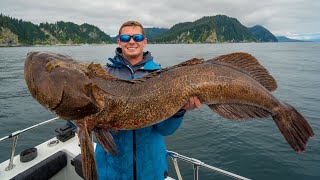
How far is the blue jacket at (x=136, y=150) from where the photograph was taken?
142 inches

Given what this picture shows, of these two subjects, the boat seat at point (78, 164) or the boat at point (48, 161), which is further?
the boat seat at point (78, 164)

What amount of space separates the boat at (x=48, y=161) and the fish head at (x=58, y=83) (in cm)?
281

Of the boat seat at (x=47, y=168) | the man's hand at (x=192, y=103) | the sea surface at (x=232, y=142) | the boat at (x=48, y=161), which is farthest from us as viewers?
the sea surface at (x=232, y=142)

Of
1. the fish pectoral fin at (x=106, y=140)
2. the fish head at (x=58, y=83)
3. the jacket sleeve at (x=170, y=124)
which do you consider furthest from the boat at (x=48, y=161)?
the fish head at (x=58, y=83)

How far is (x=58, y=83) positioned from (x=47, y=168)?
12.7ft

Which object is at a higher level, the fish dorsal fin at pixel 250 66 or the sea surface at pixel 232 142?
the fish dorsal fin at pixel 250 66

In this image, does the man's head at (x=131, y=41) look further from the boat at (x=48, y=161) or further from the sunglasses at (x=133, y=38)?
the boat at (x=48, y=161)

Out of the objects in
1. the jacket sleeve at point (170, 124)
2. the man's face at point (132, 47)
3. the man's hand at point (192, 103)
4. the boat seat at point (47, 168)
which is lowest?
the boat seat at point (47, 168)

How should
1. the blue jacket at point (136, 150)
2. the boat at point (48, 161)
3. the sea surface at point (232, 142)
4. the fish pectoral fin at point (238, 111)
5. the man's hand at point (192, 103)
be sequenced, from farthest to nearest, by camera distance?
the sea surface at point (232, 142), the boat at point (48, 161), the fish pectoral fin at point (238, 111), the blue jacket at point (136, 150), the man's hand at point (192, 103)

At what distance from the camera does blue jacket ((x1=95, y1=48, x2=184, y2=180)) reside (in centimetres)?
361

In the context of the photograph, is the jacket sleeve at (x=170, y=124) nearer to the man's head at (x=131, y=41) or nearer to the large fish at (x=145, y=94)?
the large fish at (x=145, y=94)

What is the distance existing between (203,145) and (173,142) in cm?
172

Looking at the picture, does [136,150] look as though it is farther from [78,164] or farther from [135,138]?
[78,164]

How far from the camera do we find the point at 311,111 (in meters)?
18.0
